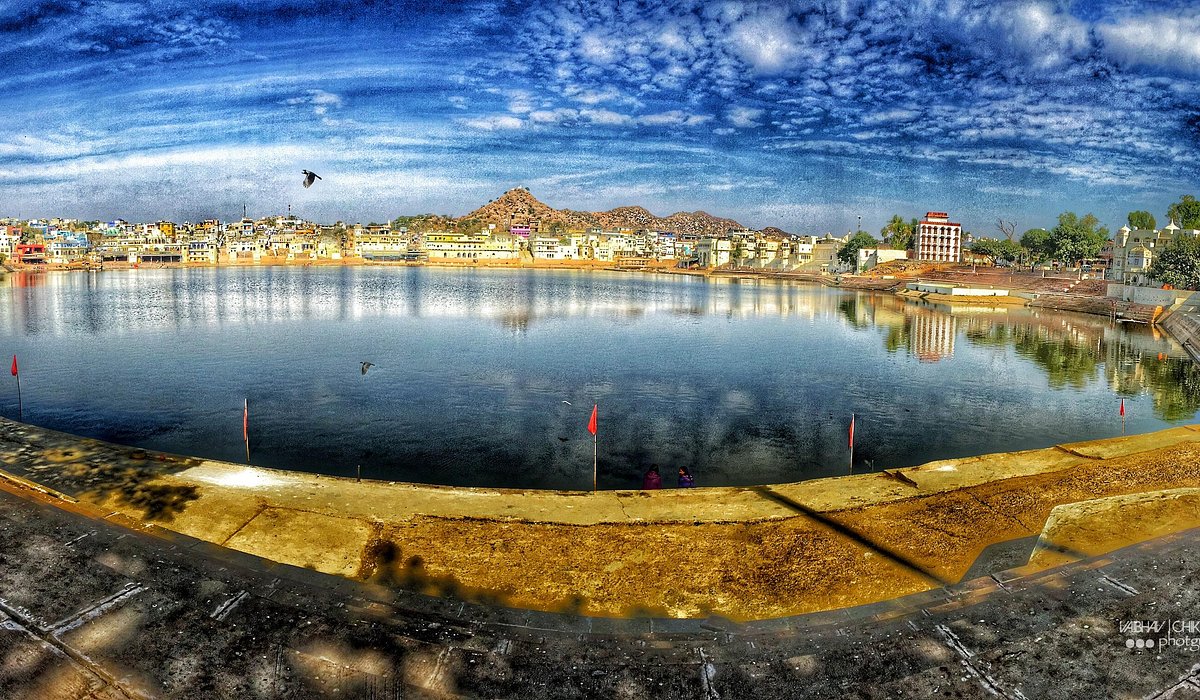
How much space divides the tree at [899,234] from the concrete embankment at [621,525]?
14825 cm

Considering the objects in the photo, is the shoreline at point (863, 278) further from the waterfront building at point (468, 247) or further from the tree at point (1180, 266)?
the tree at point (1180, 266)

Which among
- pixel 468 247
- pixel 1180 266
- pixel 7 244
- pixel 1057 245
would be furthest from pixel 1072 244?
pixel 7 244

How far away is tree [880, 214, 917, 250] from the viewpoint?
491ft

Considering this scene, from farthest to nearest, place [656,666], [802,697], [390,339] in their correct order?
[390,339]
[656,666]
[802,697]

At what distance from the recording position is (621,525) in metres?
9.87

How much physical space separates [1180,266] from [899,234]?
97488mm

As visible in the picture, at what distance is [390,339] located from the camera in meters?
36.5

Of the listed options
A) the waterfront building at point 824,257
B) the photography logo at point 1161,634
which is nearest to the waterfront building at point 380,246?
the waterfront building at point 824,257

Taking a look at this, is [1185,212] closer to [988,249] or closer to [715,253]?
[988,249]

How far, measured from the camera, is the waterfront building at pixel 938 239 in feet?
480

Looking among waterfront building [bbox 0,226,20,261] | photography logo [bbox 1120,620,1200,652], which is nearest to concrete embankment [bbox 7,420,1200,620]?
photography logo [bbox 1120,620,1200,652]

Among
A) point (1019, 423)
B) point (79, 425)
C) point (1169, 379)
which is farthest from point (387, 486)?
point (1169, 379)

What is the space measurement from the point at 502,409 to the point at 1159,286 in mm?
65354

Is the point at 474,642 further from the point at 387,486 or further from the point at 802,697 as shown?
the point at 387,486
